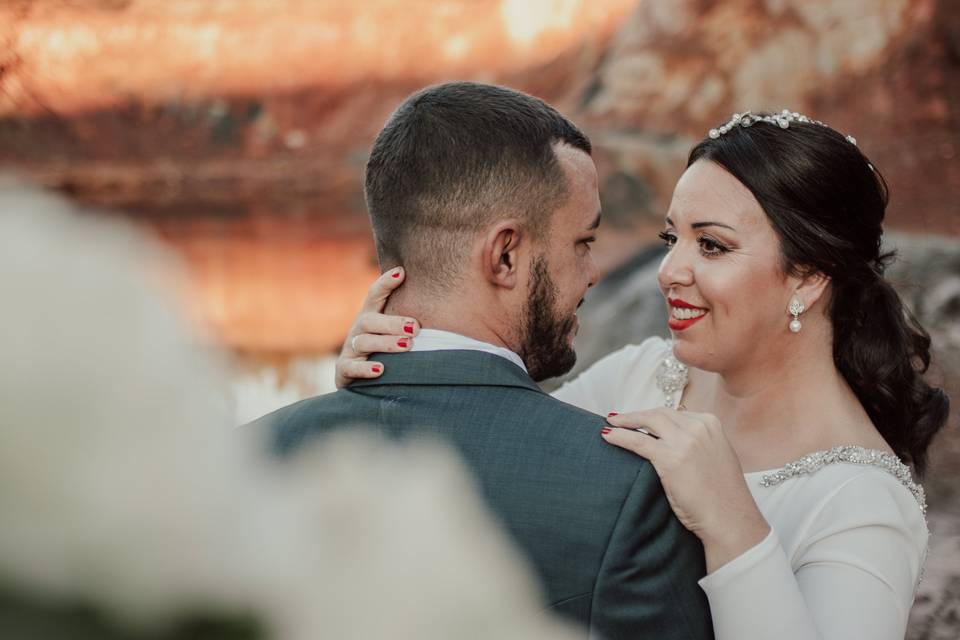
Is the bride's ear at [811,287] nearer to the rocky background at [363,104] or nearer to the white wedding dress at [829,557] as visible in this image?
the white wedding dress at [829,557]

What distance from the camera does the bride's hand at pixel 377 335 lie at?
4.49 feet

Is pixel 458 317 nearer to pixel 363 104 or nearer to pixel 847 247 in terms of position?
pixel 847 247

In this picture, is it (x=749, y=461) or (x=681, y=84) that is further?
(x=681, y=84)

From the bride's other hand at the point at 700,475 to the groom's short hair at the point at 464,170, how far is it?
318 millimetres

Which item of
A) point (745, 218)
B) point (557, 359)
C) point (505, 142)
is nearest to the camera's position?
point (505, 142)

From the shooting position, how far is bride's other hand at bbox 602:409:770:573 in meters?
1.29

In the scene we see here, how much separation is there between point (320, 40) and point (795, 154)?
3710 millimetres

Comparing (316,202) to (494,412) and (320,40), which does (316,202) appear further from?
(494,412)

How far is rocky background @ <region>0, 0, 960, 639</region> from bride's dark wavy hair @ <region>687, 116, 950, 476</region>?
8.26ft

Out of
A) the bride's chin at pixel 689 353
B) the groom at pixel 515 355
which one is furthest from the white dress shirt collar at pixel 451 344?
the bride's chin at pixel 689 353

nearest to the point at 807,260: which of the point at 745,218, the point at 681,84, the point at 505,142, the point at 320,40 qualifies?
the point at 745,218

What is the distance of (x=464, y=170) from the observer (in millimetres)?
1359

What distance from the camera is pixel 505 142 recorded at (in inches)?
53.7

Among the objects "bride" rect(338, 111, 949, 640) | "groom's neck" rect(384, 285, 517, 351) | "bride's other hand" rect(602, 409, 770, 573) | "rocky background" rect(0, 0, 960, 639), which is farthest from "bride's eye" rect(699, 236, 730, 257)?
"rocky background" rect(0, 0, 960, 639)
